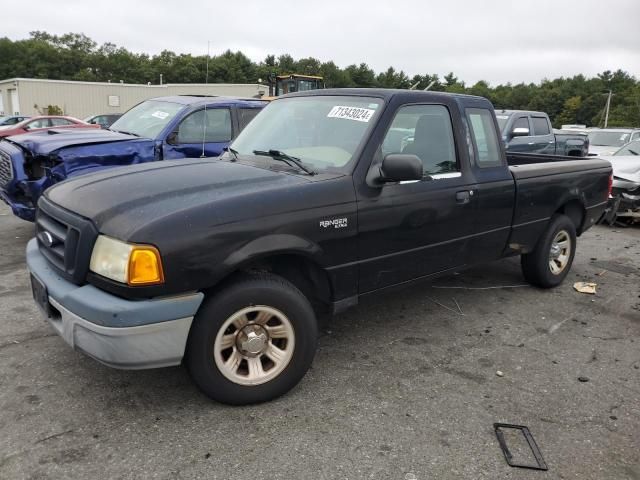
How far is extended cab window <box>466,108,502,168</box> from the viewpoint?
13.7 ft

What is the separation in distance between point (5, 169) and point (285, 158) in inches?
163

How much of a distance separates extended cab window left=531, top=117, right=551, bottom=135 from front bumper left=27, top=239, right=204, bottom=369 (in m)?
11.3

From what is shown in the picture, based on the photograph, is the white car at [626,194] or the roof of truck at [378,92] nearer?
the roof of truck at [378,92]

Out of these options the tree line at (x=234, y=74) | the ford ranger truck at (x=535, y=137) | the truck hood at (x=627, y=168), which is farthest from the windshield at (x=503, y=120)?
the tree line at (x=234, y=74)

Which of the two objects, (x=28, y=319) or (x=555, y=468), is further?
(x=28, y=319)

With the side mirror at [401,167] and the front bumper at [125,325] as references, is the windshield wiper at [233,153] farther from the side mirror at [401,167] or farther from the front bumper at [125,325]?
the front bumper at [125,325]

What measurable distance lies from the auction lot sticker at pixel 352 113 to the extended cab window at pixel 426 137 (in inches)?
7.3

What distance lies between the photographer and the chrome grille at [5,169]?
5756mm

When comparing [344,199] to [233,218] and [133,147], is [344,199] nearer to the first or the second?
[233,218]

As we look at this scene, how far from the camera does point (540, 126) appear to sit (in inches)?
481

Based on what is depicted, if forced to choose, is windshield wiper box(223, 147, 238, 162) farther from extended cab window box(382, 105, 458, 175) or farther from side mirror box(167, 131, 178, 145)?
side mirror box(167, 131, 178, 145)

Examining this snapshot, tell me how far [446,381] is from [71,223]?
2.49 m

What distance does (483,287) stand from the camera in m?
5.33

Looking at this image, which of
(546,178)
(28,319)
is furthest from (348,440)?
(546,178)
